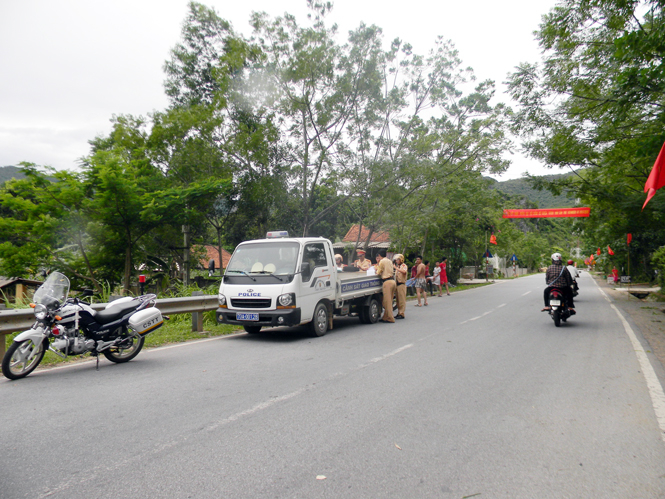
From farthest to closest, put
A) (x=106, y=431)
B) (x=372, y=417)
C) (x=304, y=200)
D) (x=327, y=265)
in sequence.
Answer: (x=304, y=200) → (x=327, y=265) → (x=372, y=417) → (x=106, y=431)

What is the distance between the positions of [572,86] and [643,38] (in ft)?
17.3

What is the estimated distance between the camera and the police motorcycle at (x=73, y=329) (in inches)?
239

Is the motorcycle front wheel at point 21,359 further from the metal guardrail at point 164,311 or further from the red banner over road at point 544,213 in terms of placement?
the red banner over road at point 544,213

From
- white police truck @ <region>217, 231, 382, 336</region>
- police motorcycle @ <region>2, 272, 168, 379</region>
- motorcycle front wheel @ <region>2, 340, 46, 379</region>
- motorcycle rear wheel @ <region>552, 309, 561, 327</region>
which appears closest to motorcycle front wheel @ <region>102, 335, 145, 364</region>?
police motorcycle @ <region>2, 272, 168, 379</region>

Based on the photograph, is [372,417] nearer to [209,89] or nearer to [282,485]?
[282,485]

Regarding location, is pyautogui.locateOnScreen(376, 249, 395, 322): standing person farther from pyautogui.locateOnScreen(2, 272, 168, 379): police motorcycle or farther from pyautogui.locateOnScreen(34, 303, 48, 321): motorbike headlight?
pyautogui.locateOnScreen(34, 303, 48, 321): motorbike headlight

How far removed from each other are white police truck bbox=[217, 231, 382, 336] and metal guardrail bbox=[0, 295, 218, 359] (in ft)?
2.70

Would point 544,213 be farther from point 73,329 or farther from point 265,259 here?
point 73,329

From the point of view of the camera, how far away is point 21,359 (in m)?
6.07

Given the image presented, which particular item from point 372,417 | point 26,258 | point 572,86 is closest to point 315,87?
point 572,86

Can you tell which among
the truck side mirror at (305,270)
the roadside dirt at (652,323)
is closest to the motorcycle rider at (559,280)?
the roadside dirt at (652,323)

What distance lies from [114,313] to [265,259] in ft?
11.5

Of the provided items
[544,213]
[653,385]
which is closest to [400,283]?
[653,385]

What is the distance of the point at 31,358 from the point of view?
6.20 m
